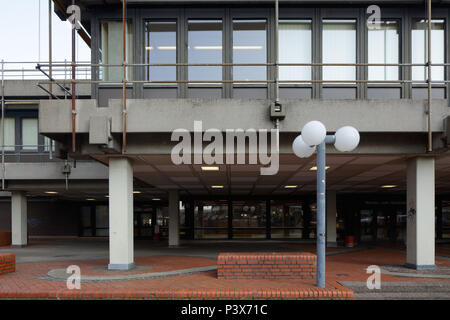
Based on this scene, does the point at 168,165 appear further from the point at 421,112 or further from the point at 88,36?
the point at 421,112

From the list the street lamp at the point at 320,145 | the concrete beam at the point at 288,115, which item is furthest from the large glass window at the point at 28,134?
the street lamp at the point at 320,145

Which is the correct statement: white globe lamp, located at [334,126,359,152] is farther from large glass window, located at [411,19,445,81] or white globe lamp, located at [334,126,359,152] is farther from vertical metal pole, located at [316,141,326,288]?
large glass window, located at [411,19,445,81]

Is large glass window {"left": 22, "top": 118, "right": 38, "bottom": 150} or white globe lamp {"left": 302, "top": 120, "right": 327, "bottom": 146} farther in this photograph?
large glass window {"left": 22, "top": 118, "right": 38, "bottom": 150}

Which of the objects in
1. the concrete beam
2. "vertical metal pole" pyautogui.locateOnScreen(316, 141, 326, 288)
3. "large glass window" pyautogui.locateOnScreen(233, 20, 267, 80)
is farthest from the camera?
"large glass window" pyautogui.locateOnScreen(233, 20, 267, 80)

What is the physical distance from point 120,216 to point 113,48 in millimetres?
5541

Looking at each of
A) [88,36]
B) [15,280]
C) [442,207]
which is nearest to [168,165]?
[15,280]

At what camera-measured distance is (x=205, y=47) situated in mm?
11750

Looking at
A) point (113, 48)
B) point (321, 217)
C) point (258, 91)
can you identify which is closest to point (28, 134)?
point (113, 48)

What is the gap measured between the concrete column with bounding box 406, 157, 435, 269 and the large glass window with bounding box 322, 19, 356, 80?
3.63 meters

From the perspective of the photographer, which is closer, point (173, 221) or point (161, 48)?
point (161, 48)

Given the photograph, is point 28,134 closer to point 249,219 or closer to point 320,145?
point 249,219

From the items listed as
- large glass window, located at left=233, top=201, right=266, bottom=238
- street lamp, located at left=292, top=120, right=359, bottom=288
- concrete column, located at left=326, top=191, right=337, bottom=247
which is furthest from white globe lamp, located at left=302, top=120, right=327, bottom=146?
large glass window, located at left=233, top=201, right=266, bottom=238

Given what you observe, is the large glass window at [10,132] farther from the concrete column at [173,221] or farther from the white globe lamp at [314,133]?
the white globe lamp at [314,133]

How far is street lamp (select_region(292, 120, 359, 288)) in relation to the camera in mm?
7352
